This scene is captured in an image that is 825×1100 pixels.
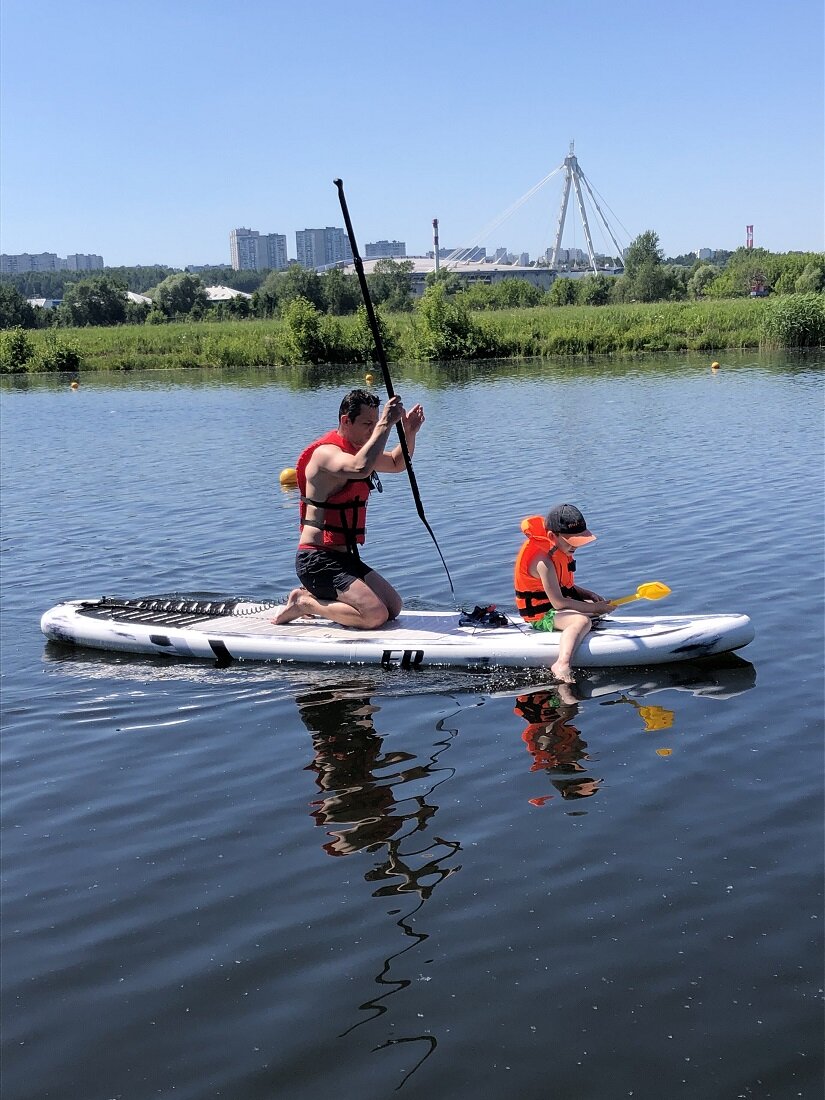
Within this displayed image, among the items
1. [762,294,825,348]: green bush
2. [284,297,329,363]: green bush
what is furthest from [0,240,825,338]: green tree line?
[762,294,825,348]: green bush

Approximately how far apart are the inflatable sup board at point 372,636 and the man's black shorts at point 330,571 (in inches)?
12.5

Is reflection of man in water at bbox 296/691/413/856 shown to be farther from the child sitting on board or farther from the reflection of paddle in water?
the child sitting on board

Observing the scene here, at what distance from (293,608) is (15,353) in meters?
47.5

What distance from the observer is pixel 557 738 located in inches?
263

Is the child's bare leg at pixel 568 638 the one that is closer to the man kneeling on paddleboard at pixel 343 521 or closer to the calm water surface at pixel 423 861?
the calm water surface at pixel 423 861

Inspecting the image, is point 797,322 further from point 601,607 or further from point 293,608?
point 293,608

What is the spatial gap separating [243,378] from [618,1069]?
132 feet

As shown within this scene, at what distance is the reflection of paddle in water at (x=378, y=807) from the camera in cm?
468

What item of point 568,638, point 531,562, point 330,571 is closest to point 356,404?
point 330,571

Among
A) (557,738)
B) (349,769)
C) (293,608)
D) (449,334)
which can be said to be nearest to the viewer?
(349,769)

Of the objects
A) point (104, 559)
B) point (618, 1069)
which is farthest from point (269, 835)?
point (104, 559)

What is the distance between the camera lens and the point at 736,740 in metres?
6.48

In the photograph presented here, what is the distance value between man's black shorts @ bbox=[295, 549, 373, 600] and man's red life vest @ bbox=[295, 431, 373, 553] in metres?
0.09

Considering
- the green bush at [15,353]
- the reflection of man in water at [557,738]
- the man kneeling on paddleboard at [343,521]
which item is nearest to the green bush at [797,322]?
the green bush at [15,353]
